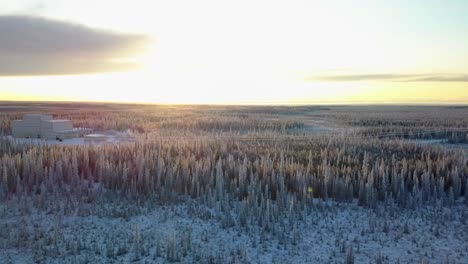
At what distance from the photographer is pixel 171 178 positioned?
13008 millimetres

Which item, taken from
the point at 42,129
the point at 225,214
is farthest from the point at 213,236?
the point at 42,129

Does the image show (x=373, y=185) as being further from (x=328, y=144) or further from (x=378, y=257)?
(x=328, y=144)

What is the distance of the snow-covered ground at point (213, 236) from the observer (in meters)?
9.04

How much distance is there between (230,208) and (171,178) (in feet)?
7.18

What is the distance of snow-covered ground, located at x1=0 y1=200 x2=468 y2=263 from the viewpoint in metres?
9.04

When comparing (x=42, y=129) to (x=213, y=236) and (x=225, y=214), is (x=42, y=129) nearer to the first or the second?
(x=225, y=214)

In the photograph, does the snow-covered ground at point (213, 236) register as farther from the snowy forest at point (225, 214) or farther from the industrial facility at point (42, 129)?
the industrial facility at point (42, 129)

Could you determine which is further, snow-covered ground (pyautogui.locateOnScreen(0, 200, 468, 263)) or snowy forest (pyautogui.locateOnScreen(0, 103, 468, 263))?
snowy forest (pyautogui.locateOnScreen(0, 103, 468, 263))

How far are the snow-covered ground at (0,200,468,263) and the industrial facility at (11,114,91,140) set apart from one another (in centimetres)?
1588

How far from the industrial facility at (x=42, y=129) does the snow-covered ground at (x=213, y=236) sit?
625 inches

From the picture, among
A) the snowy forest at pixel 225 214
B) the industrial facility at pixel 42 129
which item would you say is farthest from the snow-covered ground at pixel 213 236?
the industrial facility at pixel 42 129

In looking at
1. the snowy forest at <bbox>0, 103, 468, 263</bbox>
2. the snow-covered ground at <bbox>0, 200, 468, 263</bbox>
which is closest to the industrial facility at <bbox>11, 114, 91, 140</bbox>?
the snowy forest at <bbox>0, 103, 468, 263</bbox>

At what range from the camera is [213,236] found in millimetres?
10016

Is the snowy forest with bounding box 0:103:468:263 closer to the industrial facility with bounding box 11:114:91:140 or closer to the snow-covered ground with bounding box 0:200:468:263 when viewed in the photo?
the snow-covered ground with bounding box 0:200:468:263
